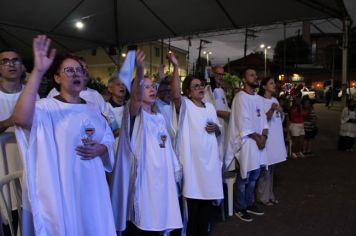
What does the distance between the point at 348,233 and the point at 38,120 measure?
3.86 m

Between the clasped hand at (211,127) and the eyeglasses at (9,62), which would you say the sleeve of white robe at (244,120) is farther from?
the eyeglasses at (9,62)

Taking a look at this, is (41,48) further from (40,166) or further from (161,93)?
(161,93)

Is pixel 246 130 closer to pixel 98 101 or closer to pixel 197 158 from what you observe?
pixel 197 158

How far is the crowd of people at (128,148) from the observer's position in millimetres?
2207

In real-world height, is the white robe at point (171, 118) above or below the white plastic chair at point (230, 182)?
above

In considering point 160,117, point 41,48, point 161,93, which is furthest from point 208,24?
point 41,48

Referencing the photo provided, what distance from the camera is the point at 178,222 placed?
3.15 meters

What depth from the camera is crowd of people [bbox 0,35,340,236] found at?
7.24ft

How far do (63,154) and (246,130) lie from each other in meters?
2.80

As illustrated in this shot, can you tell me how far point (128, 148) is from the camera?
9.70 ft

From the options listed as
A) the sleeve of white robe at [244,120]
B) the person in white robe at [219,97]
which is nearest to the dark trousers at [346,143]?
the person in white robe at [219,97]

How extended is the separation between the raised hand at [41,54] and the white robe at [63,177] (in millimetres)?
321

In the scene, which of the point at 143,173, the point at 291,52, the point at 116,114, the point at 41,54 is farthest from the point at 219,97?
the point at 291,52

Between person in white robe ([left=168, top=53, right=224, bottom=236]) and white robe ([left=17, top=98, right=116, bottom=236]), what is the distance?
1.31 meters
